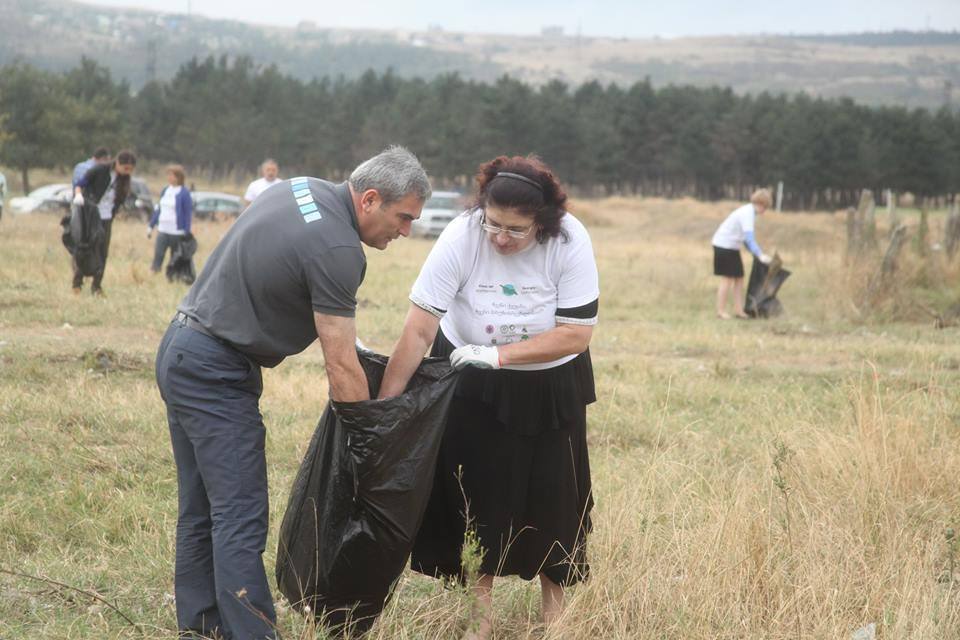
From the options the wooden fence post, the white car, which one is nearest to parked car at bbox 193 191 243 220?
the white car

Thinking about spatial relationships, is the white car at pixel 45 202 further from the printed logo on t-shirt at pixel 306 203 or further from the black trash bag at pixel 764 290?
the printed logo on t-shirt at pixel 306 203

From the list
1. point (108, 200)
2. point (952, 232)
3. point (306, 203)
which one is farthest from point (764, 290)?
point (306, 203)

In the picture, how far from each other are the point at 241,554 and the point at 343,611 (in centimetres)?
45

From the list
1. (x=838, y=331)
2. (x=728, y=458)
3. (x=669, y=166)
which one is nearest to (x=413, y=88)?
(x=669, y=166)

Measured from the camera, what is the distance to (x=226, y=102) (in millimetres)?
67625

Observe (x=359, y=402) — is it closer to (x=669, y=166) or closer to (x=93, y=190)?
(x=93, y=190)

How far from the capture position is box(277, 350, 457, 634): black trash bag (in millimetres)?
3527

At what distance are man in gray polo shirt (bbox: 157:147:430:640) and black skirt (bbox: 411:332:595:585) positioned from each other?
1.65 feet

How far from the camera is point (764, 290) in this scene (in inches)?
558

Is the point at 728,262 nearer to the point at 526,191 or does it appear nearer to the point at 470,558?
the point at 526,191

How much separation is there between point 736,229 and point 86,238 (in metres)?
7.44

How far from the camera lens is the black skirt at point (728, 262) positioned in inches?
545

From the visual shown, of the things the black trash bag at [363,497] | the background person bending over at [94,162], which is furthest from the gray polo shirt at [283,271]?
the background person bending over at [94,162]

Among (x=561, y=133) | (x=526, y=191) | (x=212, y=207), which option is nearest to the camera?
(x=526, y=191)
